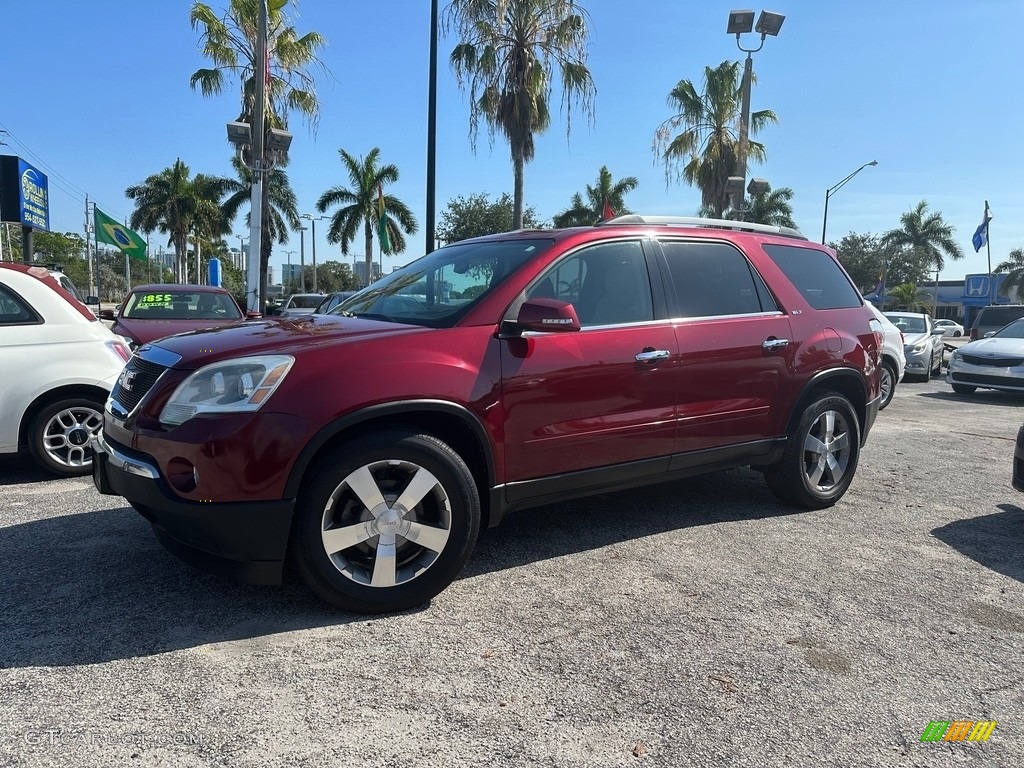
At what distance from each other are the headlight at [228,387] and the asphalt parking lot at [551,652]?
0.90 meters

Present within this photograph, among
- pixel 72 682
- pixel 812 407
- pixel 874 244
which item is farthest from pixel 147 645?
pixel 874 244

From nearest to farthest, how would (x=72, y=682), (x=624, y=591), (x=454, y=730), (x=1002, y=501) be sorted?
(x=454, y=730) < (x=72, y=682) < (x=624, y=591) < (x=1002, y=501)

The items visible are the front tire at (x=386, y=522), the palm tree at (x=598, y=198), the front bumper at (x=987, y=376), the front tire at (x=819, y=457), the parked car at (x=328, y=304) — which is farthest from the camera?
the palm tree at (x=598, y=198)

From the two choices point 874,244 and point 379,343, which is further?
point 874,244

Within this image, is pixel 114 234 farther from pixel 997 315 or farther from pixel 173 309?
pixel 997 315

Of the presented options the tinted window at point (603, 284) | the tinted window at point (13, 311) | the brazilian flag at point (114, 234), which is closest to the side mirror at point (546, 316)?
the tinted window at point (603, 284)

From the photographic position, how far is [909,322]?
1523 centimetres

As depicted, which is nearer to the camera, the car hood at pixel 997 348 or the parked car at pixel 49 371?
the parked car at pixel 49 371

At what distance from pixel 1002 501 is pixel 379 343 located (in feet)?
15.4

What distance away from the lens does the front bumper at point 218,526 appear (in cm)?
294

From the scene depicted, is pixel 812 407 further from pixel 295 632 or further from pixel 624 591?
pixel 295 632

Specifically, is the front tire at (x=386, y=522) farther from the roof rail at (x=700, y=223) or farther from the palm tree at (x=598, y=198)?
the palm tree at (x=598, y=198)

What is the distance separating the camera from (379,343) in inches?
128

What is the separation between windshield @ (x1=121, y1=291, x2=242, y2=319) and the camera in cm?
933
